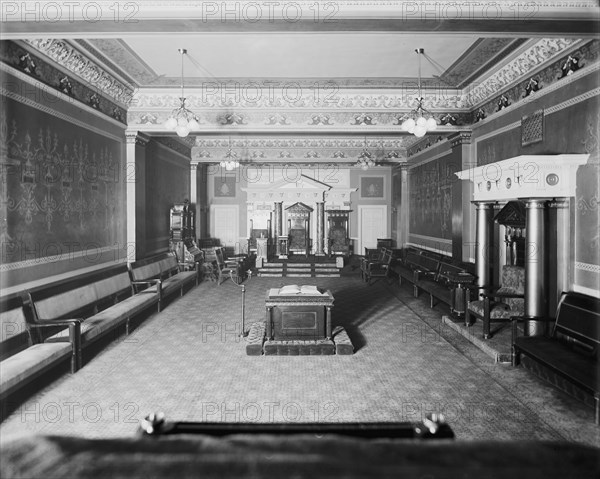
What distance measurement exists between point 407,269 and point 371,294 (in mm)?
2147

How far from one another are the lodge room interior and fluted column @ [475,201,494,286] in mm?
28

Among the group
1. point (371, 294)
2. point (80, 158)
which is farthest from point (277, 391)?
point (371, 294)

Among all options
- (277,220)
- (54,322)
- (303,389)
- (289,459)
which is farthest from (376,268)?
(289,459)

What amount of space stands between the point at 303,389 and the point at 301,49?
536 cm

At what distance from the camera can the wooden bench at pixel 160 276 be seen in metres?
8.40

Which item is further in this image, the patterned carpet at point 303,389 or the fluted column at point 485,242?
the fluted column at point 485,242

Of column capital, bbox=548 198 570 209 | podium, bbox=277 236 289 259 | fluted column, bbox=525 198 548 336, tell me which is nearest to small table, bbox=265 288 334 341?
fluted column, bbox=525 198 548 336

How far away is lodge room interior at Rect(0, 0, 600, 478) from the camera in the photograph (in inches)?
83.4

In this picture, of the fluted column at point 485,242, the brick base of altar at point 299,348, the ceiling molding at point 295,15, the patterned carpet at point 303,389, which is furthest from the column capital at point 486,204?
the brick base of altar at point 299,348

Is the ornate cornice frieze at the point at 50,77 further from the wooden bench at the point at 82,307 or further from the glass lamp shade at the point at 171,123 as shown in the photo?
the wooden bench at the point at 82,307

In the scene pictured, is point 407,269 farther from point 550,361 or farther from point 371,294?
point 550,361

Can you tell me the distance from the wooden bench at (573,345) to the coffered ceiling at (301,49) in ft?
9.51

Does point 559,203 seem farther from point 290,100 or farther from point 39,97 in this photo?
point 39,97

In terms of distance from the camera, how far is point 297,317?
6078mm
